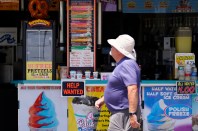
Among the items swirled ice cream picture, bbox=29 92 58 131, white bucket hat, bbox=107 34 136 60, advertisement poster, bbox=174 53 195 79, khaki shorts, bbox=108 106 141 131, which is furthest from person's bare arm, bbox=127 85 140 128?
advertisement poster, bbox=174 53 195 79

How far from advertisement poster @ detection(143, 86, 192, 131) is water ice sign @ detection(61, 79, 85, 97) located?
35.8 inches

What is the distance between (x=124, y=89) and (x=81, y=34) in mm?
1913

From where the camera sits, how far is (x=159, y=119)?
22.4 feet

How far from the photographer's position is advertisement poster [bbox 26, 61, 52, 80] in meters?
6.82

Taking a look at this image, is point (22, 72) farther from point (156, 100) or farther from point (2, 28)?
point (2, 28)

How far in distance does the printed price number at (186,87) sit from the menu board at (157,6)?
200cm

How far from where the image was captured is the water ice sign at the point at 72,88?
665cm

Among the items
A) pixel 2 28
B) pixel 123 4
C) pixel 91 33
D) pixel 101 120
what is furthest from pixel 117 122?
pixel 2 28

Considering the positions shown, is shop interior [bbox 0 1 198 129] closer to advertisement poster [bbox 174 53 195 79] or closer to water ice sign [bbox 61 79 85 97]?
advertisement poster [bbox 174 53 195 79]

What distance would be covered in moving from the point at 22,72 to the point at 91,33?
44.9 inches

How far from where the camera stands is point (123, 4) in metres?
8.48

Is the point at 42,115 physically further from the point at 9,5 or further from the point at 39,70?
the point at 9,5

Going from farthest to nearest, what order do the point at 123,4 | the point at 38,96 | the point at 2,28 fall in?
1. the point at 2,28
2. the point at 123,4
3. the point at 38,96

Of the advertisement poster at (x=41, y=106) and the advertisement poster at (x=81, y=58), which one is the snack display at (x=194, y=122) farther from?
the advertisement poster at (x=41, y=106)
